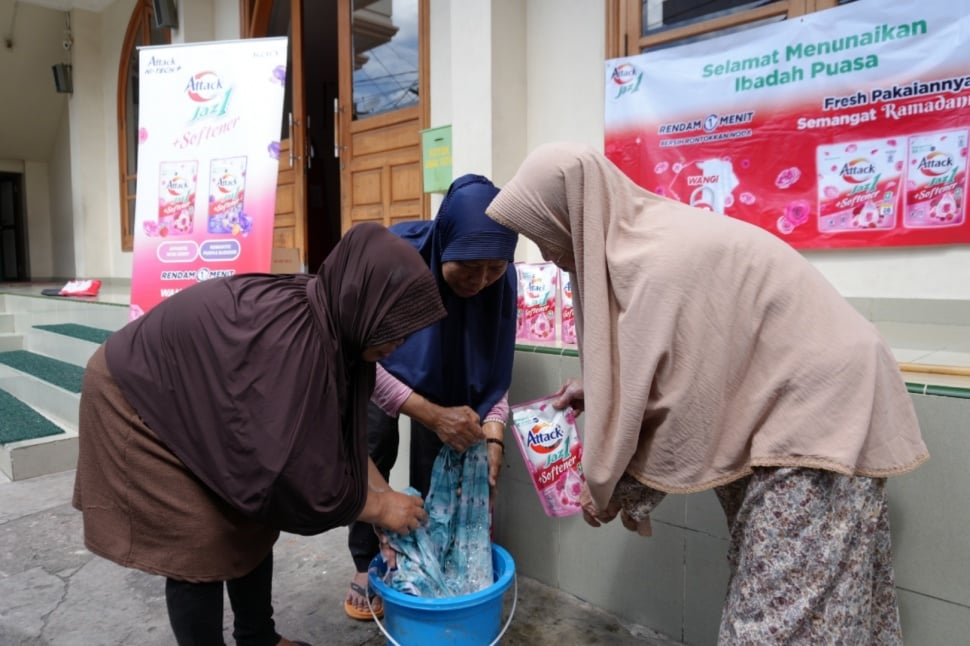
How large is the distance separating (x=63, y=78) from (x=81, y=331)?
408 cm

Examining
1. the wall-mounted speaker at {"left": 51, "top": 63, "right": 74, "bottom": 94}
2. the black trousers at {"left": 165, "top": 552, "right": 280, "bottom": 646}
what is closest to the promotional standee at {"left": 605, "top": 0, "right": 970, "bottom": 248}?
the black trousers at {"left": 165, "top": 552, "right": 280, "bottom": 646}

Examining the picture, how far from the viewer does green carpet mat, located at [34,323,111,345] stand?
172 inches

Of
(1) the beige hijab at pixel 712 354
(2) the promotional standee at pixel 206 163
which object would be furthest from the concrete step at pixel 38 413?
(1) the beige hijab at pixel 712 354

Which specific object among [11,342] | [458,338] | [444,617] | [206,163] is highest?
[206,163]

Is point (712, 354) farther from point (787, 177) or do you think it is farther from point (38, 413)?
point (38, 413)

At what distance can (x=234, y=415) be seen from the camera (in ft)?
3.89

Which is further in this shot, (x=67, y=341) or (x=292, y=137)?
(x=292, y=137)

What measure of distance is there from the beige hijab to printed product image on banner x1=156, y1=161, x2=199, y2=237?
2.27m

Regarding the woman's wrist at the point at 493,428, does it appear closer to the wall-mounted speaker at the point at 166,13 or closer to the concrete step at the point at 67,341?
the concrete step at the point at 67,341

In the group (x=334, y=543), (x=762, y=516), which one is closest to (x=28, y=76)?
(x=334, y=543)

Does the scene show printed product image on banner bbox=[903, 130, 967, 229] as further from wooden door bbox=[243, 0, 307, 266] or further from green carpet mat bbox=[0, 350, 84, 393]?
green carpet mat bbox=[0, 350, 84, 393]

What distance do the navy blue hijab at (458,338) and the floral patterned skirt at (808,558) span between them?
88 cm

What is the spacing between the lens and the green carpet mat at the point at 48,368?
12.9 ft

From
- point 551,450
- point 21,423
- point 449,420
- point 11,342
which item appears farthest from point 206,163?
point 11,342
